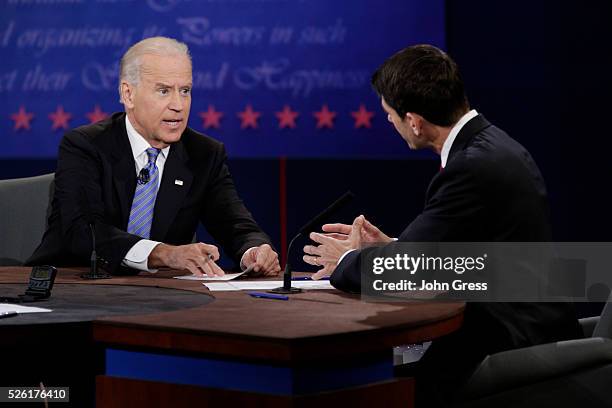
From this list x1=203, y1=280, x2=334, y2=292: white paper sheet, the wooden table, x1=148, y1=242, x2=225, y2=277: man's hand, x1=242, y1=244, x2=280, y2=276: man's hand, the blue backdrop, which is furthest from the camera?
the blue backdrop

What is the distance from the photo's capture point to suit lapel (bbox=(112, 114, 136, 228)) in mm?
3424

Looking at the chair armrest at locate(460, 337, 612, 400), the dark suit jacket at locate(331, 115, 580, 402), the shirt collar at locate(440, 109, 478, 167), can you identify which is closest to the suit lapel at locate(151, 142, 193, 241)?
the dark suit jacket at locate(331, 115, 580, 402)

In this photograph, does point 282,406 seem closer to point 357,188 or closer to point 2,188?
point 2,188

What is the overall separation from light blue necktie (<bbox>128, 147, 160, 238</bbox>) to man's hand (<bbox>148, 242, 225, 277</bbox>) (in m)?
0.41

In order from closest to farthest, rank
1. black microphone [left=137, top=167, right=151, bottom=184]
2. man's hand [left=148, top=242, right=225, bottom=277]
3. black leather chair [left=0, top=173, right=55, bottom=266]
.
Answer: man's hand [left=148, top=242, right=225, bottom=277]
black microphone [left=137, top=167, right=151, bottom=184]
black leather chair [left=0, top=173, right=55, bottom=266]

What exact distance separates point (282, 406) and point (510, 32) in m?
3.16

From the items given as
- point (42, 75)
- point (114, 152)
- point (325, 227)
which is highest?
point (42, 75)

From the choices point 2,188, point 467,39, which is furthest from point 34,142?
point 467,39

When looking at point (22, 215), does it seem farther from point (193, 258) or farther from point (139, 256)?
point (193, 258)

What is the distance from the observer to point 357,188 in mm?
4672

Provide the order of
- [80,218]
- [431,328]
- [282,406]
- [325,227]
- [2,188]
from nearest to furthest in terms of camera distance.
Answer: [282,406] < [431,328] < [325,227] < [80,218] < [2,188]

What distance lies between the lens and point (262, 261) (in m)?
3.10

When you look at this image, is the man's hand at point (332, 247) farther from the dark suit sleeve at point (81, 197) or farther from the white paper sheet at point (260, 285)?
the dark suit sleeve at point (81, 197)

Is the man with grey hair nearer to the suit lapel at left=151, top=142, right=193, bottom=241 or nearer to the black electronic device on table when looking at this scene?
the suit lapel at left=151, top=142, right=193, bottom=241
